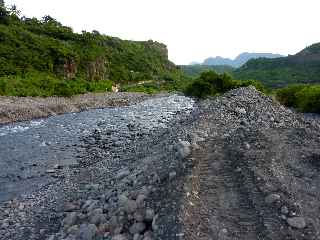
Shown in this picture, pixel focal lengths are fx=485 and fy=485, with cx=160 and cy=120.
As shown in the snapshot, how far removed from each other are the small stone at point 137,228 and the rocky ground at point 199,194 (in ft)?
0.09

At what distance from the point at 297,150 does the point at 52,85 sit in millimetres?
45546

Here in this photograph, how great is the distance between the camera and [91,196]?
15.6m

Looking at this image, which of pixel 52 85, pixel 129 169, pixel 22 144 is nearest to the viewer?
pixel 129 169

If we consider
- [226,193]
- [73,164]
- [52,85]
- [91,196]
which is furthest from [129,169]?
[52,85]

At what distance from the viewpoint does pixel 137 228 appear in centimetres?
1183

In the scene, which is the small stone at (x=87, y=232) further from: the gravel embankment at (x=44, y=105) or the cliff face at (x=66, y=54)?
the cliff face at (x=66, y=54)

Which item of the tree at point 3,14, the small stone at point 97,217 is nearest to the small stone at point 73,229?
the small stone at point 97,217

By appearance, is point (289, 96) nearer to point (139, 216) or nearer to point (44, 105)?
point (44, 105)

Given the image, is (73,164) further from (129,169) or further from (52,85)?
(52,85)

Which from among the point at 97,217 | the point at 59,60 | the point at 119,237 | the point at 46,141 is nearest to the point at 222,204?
the point at 119,237

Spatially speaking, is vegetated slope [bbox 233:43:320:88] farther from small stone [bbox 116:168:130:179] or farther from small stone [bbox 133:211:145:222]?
A: small stone [bbox 133:211:145:222]

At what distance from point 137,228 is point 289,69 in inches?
4682

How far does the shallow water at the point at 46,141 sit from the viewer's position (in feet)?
67.2

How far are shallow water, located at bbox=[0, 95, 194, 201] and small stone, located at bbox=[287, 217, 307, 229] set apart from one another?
1093 centimetres
